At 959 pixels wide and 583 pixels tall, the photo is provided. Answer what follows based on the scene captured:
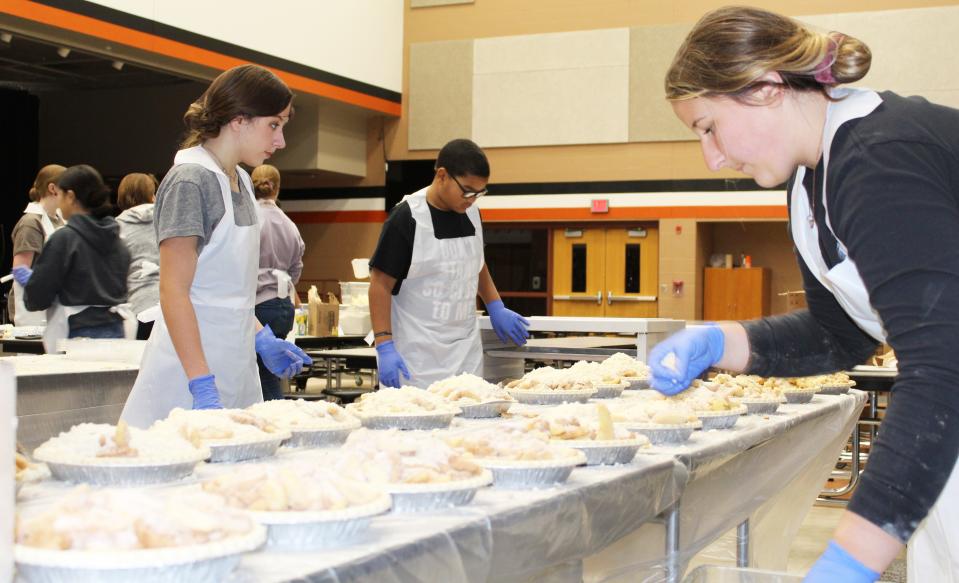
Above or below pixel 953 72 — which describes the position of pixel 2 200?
below

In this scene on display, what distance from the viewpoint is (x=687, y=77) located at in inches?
56.1

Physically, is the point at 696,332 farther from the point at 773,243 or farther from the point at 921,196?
the point at 773,243

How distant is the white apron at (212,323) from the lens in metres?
2.55

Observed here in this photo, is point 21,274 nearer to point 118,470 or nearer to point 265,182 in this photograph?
point 265,182

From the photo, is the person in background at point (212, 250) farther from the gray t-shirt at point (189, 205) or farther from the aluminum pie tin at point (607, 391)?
Result: the aluminum pie tin at point (607, 391)

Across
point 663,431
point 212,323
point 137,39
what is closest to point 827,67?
point 663,431

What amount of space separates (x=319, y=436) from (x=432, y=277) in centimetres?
199

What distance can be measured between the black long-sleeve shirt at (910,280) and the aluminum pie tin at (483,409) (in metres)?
1.31

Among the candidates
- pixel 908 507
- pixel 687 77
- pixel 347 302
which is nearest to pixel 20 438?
pixel 687 77

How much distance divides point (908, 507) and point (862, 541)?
66 mm

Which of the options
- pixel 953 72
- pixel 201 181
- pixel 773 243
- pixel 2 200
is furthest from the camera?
pixel 2 200

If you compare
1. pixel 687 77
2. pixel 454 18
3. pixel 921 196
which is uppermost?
pixel 454 18

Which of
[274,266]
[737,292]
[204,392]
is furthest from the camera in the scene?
[737,292]

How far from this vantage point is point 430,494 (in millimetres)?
1387
